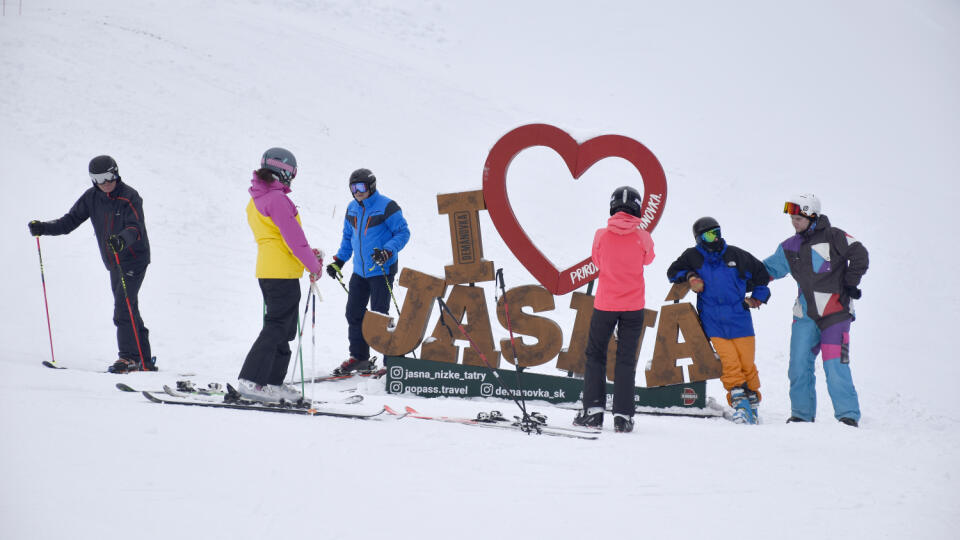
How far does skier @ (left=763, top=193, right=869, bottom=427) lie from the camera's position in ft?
19.5

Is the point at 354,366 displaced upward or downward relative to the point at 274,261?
downward

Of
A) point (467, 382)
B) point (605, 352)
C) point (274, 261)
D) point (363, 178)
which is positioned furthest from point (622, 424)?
point (363, 178)

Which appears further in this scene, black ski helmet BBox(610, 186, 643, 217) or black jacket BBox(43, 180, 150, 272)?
black jacket BBox(43, 180, 150, 272)

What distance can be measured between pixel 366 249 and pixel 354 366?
125 centimetres

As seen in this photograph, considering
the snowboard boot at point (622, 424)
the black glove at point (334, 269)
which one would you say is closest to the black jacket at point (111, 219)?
the black glove at point (334, 269)

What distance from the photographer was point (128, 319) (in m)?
6.55

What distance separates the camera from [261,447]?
12.6 feet

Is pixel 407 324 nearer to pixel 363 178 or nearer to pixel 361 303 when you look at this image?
pixel 361 303

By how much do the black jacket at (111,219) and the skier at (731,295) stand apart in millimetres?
5143

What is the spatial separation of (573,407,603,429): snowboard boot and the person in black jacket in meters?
4.17

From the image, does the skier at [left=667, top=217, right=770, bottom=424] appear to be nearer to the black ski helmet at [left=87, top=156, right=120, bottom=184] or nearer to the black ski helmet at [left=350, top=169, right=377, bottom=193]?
the black ski helmet at [left=350, top=169, right=377, bottom=193]

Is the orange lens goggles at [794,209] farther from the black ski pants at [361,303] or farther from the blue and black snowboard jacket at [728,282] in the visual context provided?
the black ski pants at [361,303]

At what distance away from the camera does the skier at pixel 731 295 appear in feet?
20.5

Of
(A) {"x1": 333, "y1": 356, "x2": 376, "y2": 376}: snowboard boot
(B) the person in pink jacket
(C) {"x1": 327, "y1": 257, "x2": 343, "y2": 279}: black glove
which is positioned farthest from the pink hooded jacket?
(A) {"x1": 333, "y1": 356, "x2": 376, "y2": 376}: snowboard boot
